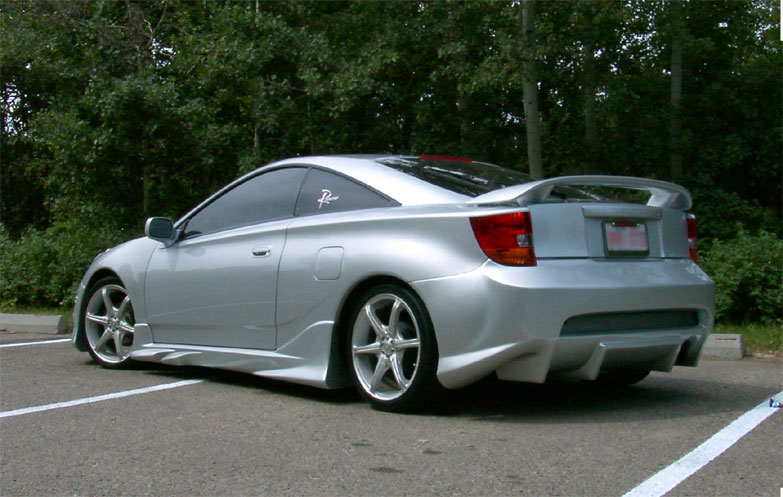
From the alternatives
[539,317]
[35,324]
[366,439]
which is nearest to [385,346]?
[366,439]

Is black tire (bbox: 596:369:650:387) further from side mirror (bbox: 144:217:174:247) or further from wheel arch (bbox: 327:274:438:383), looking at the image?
side mirror (bbox: 144:217:174:247)

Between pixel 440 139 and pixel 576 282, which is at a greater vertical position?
pixel 440 139

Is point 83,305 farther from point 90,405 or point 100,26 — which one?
point 100,26

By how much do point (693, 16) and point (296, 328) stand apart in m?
17.6

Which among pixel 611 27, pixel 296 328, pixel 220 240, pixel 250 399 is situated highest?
pixel 611 27

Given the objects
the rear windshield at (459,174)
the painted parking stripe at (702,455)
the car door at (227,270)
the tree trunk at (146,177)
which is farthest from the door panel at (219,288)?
the tree trunk at (146,177)

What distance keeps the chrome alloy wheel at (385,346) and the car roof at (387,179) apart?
549 millimetres

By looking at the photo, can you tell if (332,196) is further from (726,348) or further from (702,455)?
(726,348)

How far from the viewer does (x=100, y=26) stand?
16.4m

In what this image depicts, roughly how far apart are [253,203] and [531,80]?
834 centimetres

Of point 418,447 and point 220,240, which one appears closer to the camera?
point 418,447

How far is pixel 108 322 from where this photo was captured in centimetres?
669

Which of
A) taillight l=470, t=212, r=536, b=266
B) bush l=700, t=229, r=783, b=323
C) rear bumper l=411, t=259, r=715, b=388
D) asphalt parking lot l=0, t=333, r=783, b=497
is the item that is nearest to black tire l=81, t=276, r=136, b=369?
asphalt parking lot l=0, t=333, r=783, b=497

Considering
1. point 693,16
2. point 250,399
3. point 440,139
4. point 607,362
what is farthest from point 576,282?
point 693,16
